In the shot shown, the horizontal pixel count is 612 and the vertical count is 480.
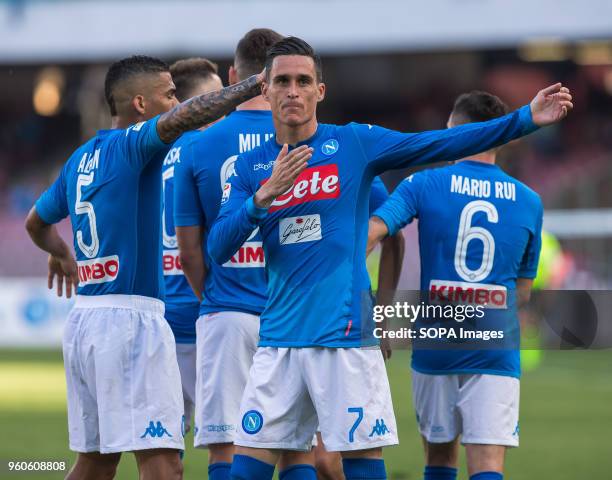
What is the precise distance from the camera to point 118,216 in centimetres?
574

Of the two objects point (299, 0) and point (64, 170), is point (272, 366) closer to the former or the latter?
point (64, 170)

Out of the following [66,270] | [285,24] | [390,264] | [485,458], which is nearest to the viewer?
[485,458]

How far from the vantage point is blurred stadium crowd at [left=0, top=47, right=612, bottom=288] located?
96.9 ft

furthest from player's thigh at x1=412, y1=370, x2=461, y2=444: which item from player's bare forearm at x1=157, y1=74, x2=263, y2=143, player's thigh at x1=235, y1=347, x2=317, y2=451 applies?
player's bare forearm at x1=157, y1=74, x2=263, y2=143

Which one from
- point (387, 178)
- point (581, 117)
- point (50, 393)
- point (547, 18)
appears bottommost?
point (50, 393)

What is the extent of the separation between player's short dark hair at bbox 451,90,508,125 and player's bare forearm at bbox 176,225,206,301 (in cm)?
149

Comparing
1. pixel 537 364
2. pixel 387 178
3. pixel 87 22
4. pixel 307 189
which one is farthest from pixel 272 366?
pixel 87 22

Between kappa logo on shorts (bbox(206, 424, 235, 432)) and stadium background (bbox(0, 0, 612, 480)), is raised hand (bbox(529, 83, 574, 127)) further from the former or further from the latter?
stadium background (bbox(0, 0, 612, 480))

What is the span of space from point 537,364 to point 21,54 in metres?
17.0

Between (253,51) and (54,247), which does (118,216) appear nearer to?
(54,247)

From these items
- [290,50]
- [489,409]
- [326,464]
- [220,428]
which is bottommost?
[326,464]

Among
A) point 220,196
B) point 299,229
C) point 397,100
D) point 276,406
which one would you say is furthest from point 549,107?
point 397,100

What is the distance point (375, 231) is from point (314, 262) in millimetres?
690

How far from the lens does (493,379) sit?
6.23 meters
